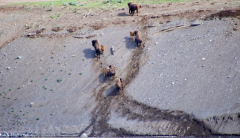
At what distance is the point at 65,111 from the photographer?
14.2 m

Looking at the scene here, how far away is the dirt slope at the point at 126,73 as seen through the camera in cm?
1340

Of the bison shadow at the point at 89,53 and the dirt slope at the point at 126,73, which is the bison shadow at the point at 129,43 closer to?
the dirt slope at the point at 126,73

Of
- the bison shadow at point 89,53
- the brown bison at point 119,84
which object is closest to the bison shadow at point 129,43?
the bison shadow at point 89,53

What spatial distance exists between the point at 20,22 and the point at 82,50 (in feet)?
19.2

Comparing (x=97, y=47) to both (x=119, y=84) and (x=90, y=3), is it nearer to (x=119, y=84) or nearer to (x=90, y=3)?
(x=119, y=84)

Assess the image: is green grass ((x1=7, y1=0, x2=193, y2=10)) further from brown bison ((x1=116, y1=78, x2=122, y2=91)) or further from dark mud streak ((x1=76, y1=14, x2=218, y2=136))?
brown bison ((x1=116, y1=78, x2=122, y2=91))

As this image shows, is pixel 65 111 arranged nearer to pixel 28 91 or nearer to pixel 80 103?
pixel 80 103

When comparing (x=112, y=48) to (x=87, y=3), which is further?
(x=87, y=3)

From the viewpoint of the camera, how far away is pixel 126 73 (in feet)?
50.1

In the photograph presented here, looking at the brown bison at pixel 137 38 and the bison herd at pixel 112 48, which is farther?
the brown bison at pixel 137 38

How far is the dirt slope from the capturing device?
44.0ft

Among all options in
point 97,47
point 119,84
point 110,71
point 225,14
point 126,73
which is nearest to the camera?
point 119,84

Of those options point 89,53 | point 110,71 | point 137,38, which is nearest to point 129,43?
point 137,38

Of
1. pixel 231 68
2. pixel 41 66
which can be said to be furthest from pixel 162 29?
pixel 41 66
